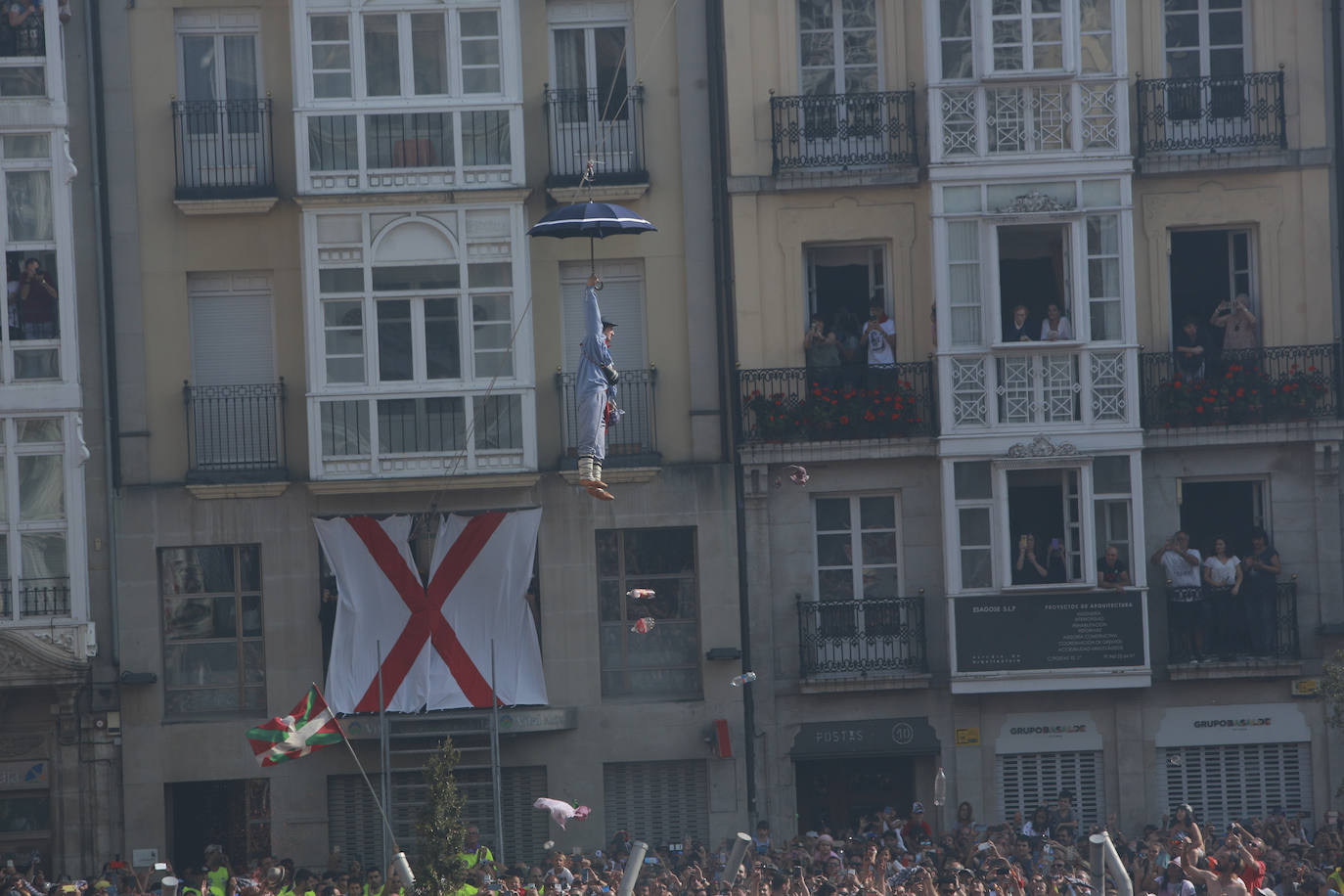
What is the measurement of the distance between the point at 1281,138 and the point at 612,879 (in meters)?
14.0

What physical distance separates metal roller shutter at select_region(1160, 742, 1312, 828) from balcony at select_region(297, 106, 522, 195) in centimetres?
1242

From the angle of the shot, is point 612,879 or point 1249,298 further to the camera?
point 1249,298

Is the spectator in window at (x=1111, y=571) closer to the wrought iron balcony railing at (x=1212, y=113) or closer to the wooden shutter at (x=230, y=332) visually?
the wrought iron balcony railing at (x=1212, y=113)

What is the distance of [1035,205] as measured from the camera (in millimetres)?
28328

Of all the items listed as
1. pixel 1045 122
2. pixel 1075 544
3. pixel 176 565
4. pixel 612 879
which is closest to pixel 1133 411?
pixel 1075 544

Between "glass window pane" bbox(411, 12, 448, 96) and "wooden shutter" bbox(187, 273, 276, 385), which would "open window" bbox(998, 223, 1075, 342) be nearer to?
"glass window pane" bbox(411, 12, 448, 96)

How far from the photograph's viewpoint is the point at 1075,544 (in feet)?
94.1

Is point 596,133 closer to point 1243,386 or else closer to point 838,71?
point 838,71

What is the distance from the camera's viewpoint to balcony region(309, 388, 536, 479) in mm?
28234

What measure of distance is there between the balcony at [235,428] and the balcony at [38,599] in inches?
95.2

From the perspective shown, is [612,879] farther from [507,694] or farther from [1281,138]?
[1281,138]

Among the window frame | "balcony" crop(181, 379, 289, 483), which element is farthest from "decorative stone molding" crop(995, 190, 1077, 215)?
"balcony" crop(181, 379, 289, 483)

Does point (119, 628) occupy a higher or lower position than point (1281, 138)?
lower

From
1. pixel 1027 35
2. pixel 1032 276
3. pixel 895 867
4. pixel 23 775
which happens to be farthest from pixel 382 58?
pixel 895 867
